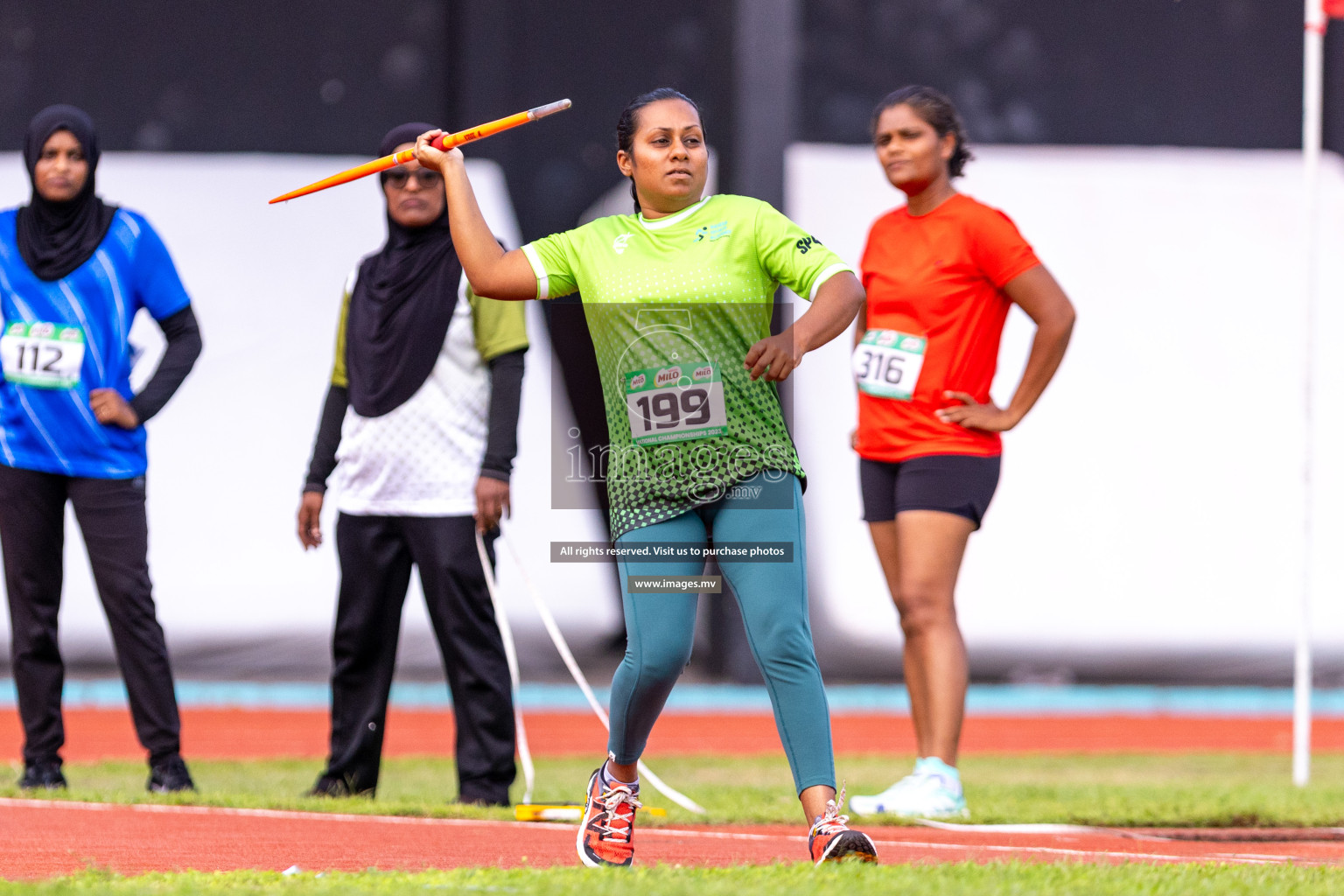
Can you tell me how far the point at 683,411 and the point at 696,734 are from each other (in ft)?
14.7

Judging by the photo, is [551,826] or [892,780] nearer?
[551,826]

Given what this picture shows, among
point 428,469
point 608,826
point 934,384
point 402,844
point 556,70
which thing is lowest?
point 402,844

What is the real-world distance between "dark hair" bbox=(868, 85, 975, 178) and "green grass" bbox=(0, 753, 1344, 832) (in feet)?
6.16

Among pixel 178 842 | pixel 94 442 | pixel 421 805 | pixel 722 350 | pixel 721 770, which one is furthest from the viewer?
pixel 721 770

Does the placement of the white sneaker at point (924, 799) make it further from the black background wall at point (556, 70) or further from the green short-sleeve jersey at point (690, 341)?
the black background wall at point (556, 70)

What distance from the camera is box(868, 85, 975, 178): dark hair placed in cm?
432

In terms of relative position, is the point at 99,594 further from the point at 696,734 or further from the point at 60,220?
the point at 696,734

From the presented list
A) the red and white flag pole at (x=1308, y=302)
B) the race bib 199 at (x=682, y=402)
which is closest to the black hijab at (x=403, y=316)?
the race bib 199 at (x=682, y=402)

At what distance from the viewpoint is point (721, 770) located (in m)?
5.75

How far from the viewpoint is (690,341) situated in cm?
292

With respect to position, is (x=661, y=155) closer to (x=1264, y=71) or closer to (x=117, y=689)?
(x=117, y=689)

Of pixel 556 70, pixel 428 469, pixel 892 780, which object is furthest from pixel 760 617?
pixel 556 70

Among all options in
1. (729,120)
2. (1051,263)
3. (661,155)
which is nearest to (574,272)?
(661,155)

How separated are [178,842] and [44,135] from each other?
7.29 feet
